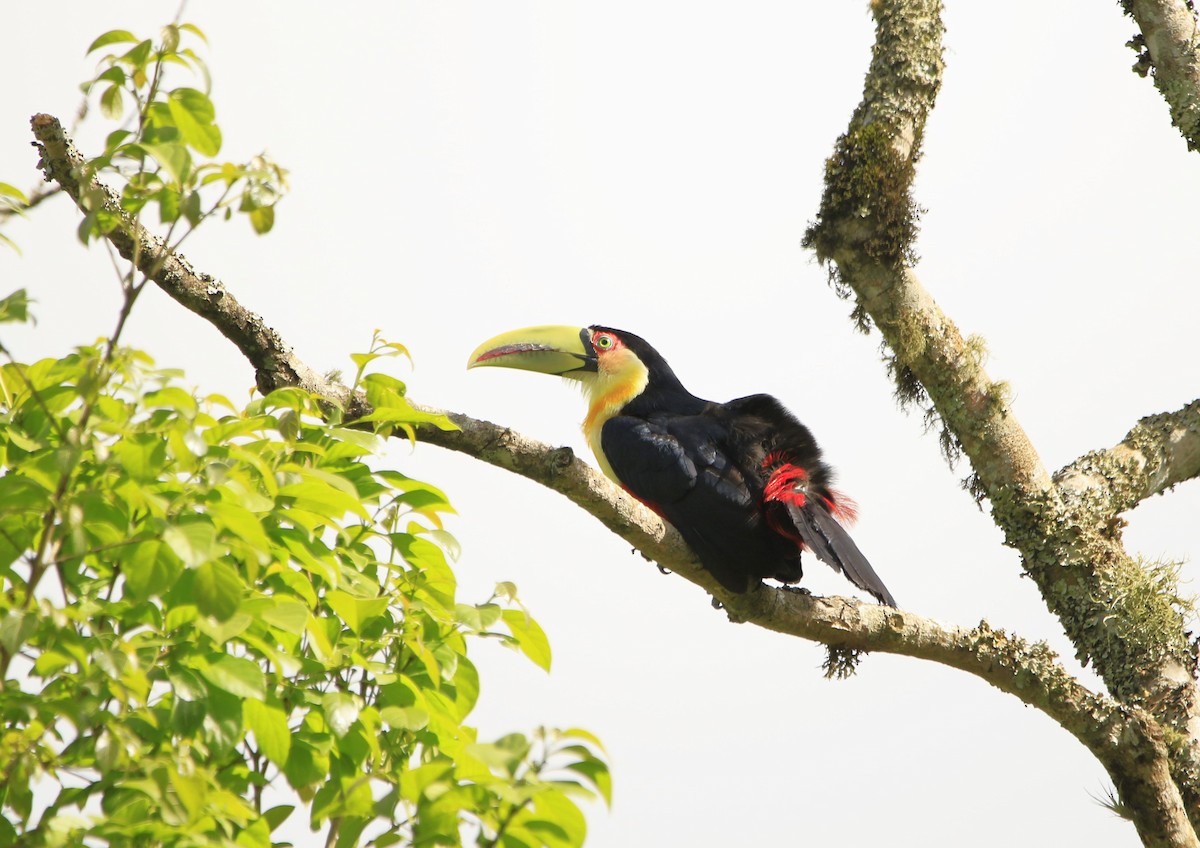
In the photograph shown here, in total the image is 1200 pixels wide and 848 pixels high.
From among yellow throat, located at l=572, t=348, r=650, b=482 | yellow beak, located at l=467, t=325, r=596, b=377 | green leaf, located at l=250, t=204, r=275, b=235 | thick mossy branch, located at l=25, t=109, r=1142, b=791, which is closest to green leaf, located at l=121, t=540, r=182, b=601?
green leaf, located at l=250, t=204, r=275, b=235

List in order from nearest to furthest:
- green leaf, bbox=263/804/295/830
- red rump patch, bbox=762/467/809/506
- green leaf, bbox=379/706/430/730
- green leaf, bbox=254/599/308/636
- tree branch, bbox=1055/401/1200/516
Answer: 1. green leaf, bbox=254/599/308/636
2. green leaf, bbox=379/706/430/730
3. green leaf, bbox=263/804/295/830
4. red rump patch, bbox=762/467/809/506
5. tree branch, bbox=1055/401/1200/516

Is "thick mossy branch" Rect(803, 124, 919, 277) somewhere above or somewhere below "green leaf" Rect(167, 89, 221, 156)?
above

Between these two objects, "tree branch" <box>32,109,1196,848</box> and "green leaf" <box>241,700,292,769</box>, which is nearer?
"green leaf" <box>241,700,292,769</box>

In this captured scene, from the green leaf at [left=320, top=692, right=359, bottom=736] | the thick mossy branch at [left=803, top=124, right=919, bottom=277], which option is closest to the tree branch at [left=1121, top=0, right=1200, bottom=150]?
the thick mossy branch at [left=803, top=124, right=919, bottom=277]

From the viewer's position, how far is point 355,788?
1.52m

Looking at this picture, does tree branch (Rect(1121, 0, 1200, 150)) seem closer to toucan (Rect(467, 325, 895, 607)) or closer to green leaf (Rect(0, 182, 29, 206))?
toucan (Rect(467, 325, 895, 607))

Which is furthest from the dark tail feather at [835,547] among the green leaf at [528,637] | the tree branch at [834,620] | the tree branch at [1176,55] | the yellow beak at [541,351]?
the tree branch at [1176,55]

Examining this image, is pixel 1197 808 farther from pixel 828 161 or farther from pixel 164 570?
pixel 164 570

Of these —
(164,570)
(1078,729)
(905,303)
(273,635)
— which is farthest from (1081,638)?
(164,570)

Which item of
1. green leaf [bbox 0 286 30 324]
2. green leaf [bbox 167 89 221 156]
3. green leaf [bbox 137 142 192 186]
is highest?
green leaf [bbox 167 89 221 156]

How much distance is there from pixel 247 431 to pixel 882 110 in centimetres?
379

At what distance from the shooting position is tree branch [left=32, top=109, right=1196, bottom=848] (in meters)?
3.33

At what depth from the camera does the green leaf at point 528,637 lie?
1925 millimetres

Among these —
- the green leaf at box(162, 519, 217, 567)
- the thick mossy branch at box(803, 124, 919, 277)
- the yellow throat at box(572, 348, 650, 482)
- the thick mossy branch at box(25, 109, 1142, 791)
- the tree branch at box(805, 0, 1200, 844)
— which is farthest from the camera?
the yellow throat at box(572, 348, 650, 482)
